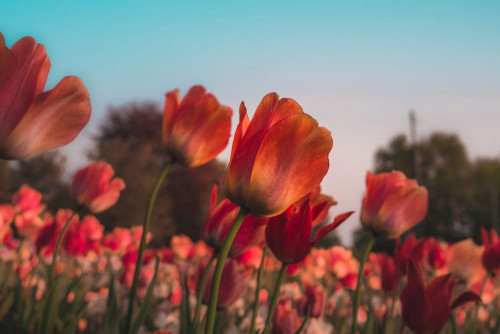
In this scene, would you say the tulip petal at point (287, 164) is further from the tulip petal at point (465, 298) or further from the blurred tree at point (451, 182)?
the blurred tree at point (451, 182)

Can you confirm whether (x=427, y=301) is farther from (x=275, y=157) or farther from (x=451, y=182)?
(x=451, y=182)

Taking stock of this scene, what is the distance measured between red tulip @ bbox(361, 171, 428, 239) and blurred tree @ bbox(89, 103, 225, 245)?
1662cm

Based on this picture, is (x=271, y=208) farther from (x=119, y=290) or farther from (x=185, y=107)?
(x=119, y=290)

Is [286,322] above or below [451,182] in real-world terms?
below

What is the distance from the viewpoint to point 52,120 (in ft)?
2.64

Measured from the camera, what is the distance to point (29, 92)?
0.77 metres

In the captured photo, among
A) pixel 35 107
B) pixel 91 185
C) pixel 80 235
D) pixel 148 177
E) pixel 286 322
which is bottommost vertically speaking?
pixel 148 177

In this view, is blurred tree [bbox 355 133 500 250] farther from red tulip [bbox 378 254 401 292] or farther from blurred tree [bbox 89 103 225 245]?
red tulip [bbox 378 254 401 292]

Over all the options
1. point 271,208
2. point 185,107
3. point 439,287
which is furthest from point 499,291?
point 271,208

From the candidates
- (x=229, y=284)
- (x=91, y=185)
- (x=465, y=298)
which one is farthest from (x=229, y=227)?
(x=91, y=185)

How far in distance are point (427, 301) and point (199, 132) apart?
27.2 inches

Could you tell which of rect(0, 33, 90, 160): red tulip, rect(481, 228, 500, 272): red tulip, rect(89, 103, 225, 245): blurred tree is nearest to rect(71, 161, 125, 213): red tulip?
rect(0, 33, 90, 160): red tulip

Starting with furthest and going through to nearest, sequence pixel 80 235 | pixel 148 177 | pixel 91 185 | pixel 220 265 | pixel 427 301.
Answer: pixel 148 177 < pixel 80 235 < pixel 91 185 < pixel 427 301 < pixel 220 265

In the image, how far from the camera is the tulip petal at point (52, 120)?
78cm
